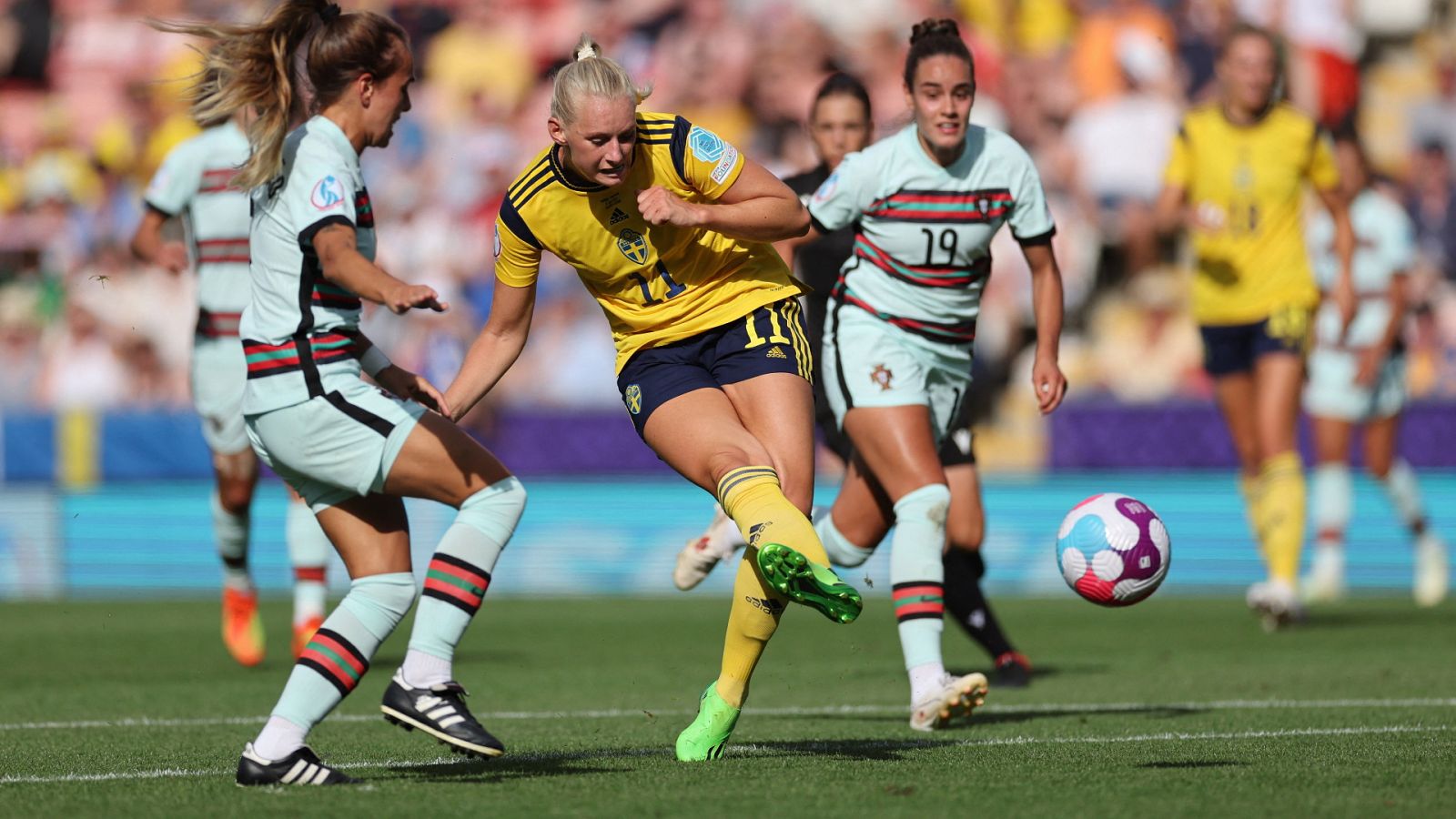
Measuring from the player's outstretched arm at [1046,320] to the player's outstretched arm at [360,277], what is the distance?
2.59 m

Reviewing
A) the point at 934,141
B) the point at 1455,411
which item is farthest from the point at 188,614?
the point at 1455,411

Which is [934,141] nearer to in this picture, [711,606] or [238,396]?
[238,396]

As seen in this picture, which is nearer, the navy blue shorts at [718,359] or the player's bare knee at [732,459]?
the player's bare knee at [732,459]

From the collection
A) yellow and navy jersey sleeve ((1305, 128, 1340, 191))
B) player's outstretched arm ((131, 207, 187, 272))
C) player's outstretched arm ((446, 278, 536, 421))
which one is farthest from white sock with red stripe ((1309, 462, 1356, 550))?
player's outstretched arm ((446, 278, 536, 421))

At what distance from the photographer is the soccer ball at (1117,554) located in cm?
627

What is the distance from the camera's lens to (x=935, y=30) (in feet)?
24.0

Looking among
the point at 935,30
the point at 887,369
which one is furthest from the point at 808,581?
the point at 935,30

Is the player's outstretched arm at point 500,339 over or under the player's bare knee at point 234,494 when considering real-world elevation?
over

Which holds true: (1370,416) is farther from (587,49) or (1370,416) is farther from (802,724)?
(587,49)

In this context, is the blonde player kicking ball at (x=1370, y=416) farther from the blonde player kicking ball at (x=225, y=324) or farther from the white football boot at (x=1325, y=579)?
the blonde player kicking ball at (x=225, y=324)

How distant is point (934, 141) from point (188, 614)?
7.68m

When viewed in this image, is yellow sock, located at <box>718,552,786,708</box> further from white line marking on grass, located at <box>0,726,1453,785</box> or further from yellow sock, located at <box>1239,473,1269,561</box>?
yellow sock, located at <box>1239,473,1269,561</box>

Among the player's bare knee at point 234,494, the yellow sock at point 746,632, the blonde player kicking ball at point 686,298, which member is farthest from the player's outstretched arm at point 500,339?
the player's bare knee at point 234,494

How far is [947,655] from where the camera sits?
9930mm
